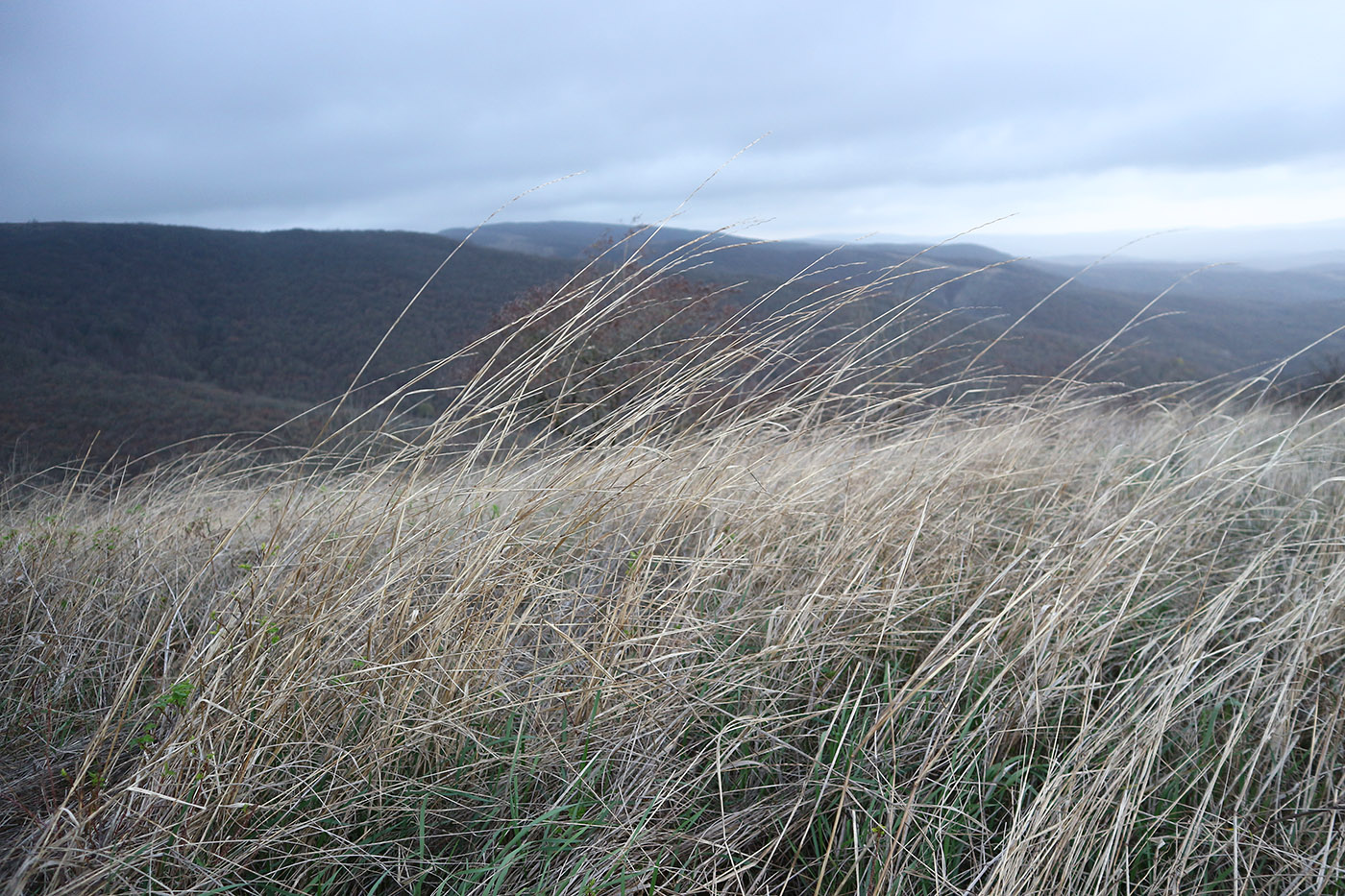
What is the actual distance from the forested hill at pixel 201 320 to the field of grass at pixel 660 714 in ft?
53.7

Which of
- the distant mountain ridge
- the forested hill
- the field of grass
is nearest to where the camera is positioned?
the field of grass

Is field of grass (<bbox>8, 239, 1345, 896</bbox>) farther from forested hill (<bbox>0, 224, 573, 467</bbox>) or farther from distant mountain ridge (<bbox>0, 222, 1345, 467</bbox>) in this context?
forested hill (<bbox>0, 224, 573, 467</bbox>)

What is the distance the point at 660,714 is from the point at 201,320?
136ft

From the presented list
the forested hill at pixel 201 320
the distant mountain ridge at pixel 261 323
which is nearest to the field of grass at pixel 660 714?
the distant mountain ridge at pixel 261 323

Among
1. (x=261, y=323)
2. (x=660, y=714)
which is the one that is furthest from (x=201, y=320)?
(x=660, y=714)

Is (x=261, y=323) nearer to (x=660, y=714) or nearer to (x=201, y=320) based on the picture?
(x=201, y=320)

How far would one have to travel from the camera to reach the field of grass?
1045 mm

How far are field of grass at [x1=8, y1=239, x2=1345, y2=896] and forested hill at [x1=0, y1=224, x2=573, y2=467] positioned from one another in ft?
53.7

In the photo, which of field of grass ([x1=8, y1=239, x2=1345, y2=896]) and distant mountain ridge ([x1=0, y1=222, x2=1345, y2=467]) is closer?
field of grass ([x1=8, y1=239, x2=1345, y2=896])

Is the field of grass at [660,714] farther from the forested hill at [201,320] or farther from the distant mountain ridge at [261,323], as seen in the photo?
the forested hill at [201,320]

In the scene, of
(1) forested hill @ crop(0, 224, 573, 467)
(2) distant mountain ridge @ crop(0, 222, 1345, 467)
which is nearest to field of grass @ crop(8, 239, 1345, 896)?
(2) distant mountain ridge @ crop(0, 222, 1345, 467)

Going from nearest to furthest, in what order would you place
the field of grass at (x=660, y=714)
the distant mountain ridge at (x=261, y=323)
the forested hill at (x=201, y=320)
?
1. the field of grass at (x=660, y=714)
2. the forested hill at (x=201, y=320)
3. the distant mountain ridge at (x=261, y=323)

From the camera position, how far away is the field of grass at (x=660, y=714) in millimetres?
1045

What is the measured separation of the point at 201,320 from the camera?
3441 centimetres
